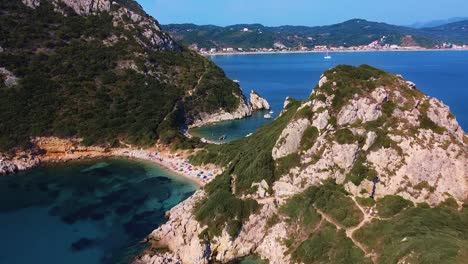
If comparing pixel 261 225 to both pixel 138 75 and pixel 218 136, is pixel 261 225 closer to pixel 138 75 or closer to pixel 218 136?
pixel 218 136

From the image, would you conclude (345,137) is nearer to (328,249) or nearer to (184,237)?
(328,249)

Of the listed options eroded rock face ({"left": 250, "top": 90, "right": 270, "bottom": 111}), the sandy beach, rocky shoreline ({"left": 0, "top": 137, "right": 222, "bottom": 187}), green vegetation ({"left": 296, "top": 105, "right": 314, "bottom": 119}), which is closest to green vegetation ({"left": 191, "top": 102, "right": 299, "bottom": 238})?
green vegetation ({"left": 296, "top": 105, "right": 314, "bottom": 119})

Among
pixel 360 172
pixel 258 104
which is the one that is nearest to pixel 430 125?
pixel 360 172

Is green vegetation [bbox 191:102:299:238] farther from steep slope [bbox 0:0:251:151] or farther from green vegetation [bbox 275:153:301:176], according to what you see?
steep slope [bbox 0:0:251:151]

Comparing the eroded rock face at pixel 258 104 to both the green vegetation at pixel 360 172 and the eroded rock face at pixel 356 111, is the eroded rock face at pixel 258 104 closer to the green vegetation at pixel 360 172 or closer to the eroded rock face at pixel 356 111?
the eroded rock face at pixel 356 111

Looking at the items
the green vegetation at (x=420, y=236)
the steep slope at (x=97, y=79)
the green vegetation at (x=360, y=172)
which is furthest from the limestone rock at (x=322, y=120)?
the steep slope at (x=97, y=79)
